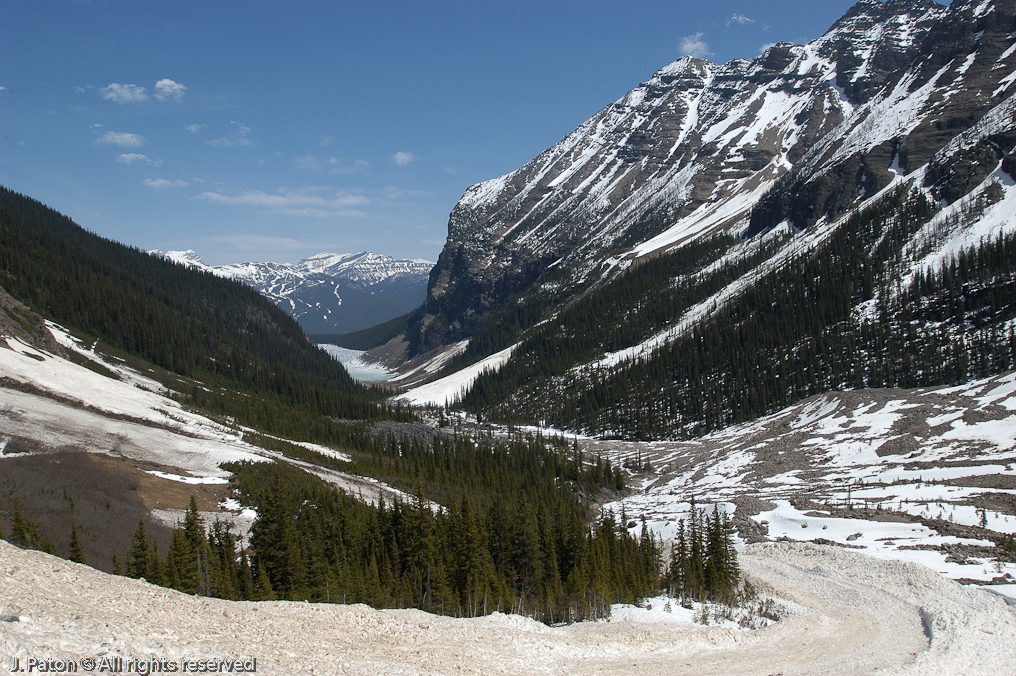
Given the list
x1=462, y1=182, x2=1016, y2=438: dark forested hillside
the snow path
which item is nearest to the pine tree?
the snow path

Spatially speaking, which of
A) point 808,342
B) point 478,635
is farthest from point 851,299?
point 478,635

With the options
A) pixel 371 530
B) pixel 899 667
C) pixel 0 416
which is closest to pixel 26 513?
pixel 371 530

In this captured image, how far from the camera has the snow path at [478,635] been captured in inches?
724

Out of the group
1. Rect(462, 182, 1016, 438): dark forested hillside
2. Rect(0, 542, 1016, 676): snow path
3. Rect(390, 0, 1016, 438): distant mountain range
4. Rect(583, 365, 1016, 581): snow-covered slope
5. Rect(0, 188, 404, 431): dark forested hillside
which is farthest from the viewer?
Rect(0, 188, 404, 431): dark forested hillside

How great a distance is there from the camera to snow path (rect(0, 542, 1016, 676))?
18.4 m

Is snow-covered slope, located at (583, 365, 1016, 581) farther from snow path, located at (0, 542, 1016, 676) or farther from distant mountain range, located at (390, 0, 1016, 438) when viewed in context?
distant mountain range, located at (390, 0, 1016, 438)

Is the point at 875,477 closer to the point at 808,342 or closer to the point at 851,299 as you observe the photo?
the point at 808,342

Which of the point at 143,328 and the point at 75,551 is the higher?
the point at 143,328

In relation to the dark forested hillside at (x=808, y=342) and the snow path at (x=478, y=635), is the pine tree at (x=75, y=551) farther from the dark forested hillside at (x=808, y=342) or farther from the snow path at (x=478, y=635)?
the dark forested hillside at (x=808, y=342)

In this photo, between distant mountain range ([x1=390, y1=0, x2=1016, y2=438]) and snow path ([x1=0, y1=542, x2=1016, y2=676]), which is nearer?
snow path ([x1=0, y1=542, x2=1016, y2=676])

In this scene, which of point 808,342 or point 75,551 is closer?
point 75,551

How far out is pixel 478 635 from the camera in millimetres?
24797

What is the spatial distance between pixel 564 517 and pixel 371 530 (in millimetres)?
15308

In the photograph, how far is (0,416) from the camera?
2322 inches
